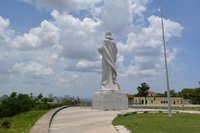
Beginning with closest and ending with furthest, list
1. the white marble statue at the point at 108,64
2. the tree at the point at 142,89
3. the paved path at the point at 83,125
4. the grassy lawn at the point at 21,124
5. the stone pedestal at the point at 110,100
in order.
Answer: the paved path at the point at 83,125, the grassy lawn at the point at 21,124, the stone pedestal at the point at 110,100, the white marble statue at the point at 108,64, the tree at the point at 142,89

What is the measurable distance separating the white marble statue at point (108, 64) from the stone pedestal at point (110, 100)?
35.8 inches

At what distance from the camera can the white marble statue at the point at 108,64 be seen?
26.1 m

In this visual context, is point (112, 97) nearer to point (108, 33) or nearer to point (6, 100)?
point (108, 33)

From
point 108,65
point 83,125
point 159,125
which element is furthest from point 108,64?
point 159,125

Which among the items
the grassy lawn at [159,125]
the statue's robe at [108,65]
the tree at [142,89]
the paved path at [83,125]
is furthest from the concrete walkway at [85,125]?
the tree at [142,89]

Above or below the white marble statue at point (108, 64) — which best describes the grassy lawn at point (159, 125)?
below

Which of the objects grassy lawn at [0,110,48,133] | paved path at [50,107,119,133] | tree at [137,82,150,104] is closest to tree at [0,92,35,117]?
grassy lawn at [0,110,48,133]

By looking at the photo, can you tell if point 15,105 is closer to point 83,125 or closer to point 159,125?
point 83,125

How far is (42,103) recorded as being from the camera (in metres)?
39.7

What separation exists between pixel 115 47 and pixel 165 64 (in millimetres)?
7388

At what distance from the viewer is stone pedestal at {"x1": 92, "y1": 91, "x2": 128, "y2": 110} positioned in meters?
24.6

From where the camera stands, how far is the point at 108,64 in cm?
2641

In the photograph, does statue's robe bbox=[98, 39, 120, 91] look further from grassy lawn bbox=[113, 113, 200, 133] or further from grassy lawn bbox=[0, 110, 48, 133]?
grassy lawn bbox=[113, 113, 200, 133]

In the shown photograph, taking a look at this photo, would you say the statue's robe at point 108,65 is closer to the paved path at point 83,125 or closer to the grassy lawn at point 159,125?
the paved path at point 83,125
